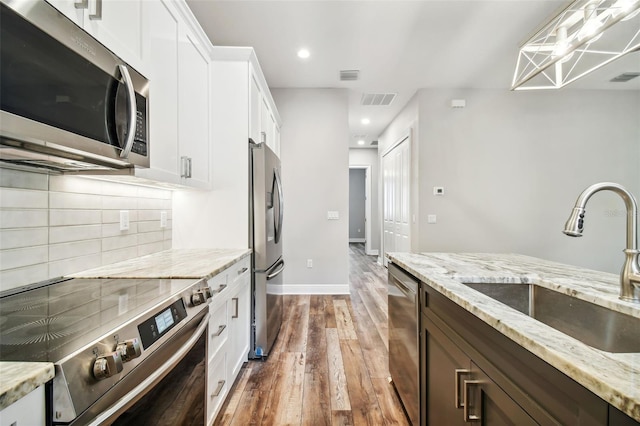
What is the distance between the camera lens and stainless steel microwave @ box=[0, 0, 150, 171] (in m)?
0.73

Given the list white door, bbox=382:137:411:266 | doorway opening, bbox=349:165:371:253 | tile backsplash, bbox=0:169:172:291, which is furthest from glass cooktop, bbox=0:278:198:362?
doorway opening, bbox=349:165:371:253

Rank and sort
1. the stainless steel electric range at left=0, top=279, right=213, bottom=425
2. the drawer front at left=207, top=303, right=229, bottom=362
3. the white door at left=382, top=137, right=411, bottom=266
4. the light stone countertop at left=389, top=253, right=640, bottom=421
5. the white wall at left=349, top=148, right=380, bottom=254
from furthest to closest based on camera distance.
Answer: the white wall at left=349, top=148, right=380, bottom=254 → the white door at left=382, top=137, right=411, bottom=266 → the drawer front at left=207, top=303, right=229, bottom=362 → the stainless steel electric range at left=0, top=279, right=213, bottom=425 → the light stone countertop at left=389, top=253, right=640, bottom=421

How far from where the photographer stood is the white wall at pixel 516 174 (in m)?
3.98

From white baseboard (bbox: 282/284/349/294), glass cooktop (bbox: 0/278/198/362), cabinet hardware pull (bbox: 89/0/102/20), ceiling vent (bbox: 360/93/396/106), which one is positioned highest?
ceiling vent (bbox: 360/93/396/106)

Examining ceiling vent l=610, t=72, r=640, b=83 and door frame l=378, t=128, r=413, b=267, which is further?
door frame l=378, t=128, r=413, b=267

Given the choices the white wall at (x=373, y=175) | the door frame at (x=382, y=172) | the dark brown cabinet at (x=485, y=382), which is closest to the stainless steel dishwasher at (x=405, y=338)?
the dark brown cabinet at (x=485, y=382)

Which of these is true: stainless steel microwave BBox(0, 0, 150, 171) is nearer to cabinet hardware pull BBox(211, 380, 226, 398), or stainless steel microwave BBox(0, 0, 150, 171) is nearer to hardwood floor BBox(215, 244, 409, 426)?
cabinet hardware pull BBox(211, 380, 226, 398)

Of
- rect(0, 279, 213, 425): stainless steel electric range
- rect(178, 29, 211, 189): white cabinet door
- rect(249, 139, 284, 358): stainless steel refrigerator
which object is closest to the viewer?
rect(0, 279, 213, 425): stainless steel electric range

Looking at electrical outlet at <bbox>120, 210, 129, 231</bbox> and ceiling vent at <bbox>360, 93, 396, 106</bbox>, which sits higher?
ceiling vent at <bbox>360, 93, 396, 106</bbox>

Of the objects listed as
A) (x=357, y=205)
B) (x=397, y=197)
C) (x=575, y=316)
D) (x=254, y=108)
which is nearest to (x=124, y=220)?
(x=254, y=108)

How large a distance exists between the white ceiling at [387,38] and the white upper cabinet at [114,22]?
1.41 meters

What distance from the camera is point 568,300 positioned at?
1.08m

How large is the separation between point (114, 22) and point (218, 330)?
59.7 inches

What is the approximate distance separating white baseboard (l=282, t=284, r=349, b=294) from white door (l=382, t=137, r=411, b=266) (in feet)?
4.21
